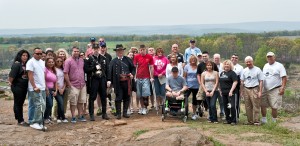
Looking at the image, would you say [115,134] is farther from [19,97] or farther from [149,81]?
[149,81]

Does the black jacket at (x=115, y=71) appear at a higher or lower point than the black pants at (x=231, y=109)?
higher

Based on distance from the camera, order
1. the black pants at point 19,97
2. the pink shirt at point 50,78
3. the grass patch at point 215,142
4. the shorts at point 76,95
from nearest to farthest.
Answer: the grass patch at point 215,142 < the black pants at point 19,97 < the pink shirt at point 50,78 < the shorts at point 76,95

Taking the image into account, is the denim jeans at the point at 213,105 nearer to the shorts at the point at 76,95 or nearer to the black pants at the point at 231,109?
the black pants at the point at 231,109

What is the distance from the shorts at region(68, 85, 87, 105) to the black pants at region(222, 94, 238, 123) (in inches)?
133

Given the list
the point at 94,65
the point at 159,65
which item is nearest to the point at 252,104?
the point at 159,65

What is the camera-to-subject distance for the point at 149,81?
32.1 feet

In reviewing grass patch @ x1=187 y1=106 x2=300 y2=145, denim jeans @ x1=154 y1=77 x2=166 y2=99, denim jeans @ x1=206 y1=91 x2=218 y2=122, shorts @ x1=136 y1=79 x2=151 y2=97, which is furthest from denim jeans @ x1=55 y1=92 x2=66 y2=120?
denim jeans @ x1=206 y1=91 x2=218 y2=122

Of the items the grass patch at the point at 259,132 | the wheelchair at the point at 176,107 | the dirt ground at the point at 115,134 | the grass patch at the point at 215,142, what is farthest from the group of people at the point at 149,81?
the grass patch at the point at 215,142

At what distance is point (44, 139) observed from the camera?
23.7ft

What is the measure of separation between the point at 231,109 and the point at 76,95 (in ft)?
12.2

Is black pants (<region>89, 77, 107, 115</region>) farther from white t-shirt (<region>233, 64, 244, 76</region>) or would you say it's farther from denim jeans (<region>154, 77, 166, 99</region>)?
white t-shirt (<region>233, 64, 244, 76</region>)

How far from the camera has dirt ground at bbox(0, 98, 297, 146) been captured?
671 centimetres

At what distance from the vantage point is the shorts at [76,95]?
8.71 metres

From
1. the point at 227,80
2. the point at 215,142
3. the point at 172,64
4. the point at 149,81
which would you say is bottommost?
the point at 215,142
